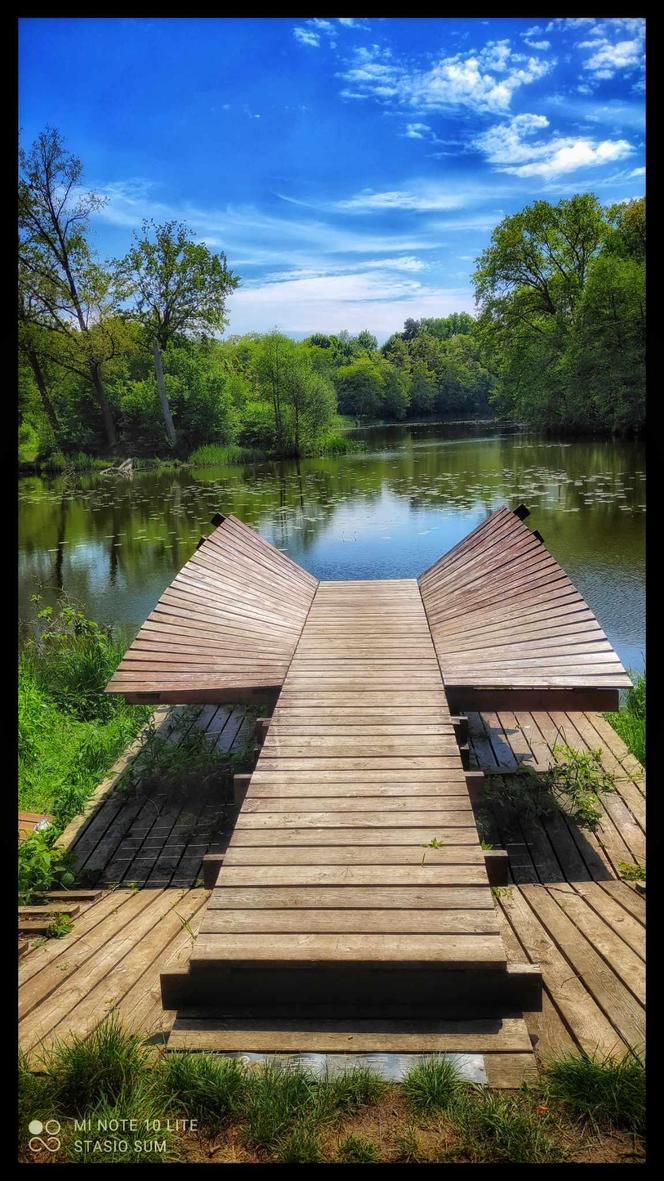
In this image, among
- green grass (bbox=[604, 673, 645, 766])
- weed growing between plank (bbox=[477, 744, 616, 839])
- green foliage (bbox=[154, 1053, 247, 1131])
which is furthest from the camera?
green grass (bbox=[604, 673, 645, 766])

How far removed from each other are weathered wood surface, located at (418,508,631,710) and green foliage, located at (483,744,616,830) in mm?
710

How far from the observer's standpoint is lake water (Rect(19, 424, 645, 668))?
40.2 feet

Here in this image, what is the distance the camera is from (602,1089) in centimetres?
197

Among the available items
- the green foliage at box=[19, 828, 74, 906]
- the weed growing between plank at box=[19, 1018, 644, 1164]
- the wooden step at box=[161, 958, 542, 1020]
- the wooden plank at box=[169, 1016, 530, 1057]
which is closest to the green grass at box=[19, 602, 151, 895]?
the green foliage at box=[19, 828, 74, 906]

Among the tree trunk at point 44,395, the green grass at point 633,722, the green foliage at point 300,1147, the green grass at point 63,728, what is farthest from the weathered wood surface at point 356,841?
the tree trunk at point 44,395

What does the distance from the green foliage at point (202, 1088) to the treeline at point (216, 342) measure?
30377 millimetres

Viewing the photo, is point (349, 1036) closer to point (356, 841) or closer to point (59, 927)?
point (356, 841)

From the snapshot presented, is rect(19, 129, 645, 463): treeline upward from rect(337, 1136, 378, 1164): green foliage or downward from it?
upward

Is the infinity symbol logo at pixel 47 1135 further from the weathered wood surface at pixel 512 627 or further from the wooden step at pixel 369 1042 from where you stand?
the weathered wood surface at pixel 512 627

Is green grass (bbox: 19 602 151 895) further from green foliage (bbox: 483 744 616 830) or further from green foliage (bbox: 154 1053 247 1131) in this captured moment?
green foliage (bbox: 483 744 616 830)

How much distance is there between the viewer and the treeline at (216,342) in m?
30.6
